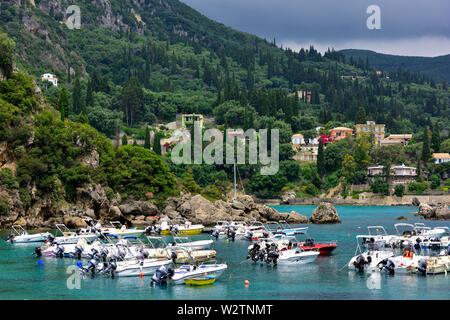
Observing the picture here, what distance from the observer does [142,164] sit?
3812 inches

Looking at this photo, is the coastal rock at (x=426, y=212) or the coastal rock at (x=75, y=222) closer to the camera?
the coastal rock at (x=75, y=222)

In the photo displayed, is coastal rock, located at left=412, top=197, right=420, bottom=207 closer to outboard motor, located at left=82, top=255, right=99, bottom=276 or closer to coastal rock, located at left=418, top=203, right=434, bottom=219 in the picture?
coastal rock, located at left=418, top=203, right=434, bottom=219

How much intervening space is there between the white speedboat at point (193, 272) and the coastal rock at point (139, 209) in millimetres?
45517

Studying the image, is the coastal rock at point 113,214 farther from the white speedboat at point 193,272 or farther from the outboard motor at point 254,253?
the white speedboat at point 193,272

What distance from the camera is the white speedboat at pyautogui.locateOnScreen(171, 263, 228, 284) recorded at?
44625 mm

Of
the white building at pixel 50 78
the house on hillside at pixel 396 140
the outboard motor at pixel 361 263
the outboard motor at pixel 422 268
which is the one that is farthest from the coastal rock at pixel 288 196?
the outboard motor at pixel 422 268

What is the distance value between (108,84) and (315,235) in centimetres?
11797

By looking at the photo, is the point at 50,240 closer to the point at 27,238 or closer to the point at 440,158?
the point at 27,238

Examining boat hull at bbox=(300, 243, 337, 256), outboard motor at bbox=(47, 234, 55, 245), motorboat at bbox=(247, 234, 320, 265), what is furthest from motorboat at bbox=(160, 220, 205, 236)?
motorboat at bbox=(247, 234, 320, 265)

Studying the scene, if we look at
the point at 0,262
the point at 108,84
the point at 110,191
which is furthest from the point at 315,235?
the point at 108,84

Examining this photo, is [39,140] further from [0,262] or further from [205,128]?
[205,128]

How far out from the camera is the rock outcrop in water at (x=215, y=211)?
9012 centimetres

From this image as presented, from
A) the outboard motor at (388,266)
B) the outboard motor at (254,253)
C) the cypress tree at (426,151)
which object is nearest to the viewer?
the outboard motor at (388,266)

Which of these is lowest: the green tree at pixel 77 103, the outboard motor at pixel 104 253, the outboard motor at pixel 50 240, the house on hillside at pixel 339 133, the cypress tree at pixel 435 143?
the outboard motor at pixel 50 240
